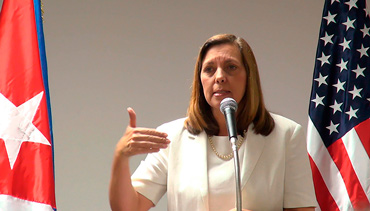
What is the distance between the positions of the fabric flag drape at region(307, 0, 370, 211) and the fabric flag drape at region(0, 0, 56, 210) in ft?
4.95

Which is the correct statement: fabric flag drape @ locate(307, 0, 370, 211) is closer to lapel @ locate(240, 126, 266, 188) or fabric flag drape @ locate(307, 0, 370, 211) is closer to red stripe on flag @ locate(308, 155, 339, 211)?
red stripe on flag @ locate(308, 155, 339, 211)

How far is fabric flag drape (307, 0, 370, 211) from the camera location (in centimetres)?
314

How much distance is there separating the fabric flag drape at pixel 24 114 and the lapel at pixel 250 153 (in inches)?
32.6

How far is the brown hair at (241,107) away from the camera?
2.51 meters

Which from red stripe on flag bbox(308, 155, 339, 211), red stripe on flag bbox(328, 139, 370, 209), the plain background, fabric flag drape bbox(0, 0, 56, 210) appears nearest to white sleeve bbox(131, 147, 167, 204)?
fabric flag drape bbox(0, 0, 56, 210)

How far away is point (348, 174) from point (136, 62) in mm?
1706

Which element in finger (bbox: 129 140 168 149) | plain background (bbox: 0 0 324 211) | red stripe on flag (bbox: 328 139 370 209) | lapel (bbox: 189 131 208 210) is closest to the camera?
finger (bbox: 129 140 168 149)

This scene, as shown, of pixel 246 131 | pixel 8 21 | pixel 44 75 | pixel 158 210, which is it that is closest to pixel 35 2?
pixel 8 21

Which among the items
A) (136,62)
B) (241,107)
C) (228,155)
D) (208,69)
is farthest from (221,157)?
(136,62)

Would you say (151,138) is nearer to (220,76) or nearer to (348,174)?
(220,76)

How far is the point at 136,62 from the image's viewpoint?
410 cm

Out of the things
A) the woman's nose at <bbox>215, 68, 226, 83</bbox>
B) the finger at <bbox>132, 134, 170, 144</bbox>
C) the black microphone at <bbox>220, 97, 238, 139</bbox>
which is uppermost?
the woman's nose at <bbox>215, 68, 226, 83</bbox>

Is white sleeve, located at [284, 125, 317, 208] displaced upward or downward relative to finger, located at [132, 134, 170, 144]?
downward

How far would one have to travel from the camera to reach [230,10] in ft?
13.8
